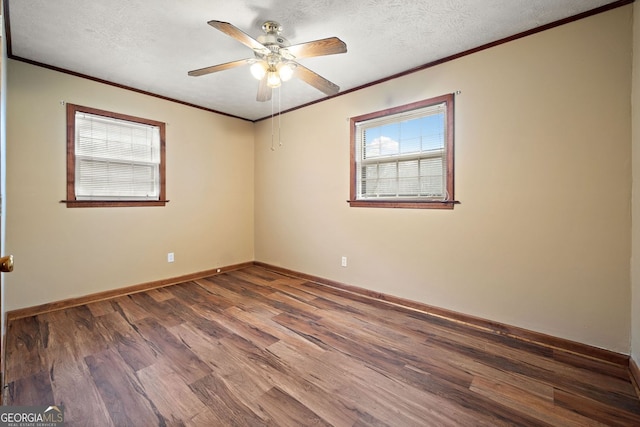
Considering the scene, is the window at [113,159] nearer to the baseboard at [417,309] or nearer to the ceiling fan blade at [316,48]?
the baseboard at [417,309]

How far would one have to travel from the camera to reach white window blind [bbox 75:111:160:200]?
3166 mm

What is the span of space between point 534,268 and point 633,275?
55cm

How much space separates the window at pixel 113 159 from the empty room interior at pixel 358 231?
→ 0.05 meters

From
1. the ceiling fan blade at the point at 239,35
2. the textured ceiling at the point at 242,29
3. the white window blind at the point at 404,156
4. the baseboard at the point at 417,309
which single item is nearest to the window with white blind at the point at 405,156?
the white window blind at the point at 404,156

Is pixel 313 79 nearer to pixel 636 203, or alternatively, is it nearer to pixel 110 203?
pixel 636 203

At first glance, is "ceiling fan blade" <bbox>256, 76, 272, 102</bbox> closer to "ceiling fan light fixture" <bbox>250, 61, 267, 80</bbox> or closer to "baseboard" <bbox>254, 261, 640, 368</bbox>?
"ceiling fan light fixture" <bbox>250, 61, 267, 80</bbox>

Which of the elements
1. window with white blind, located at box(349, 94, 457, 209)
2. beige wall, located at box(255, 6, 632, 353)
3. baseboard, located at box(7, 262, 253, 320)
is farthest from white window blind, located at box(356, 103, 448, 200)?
baseboard, located at box(7, 262, 253, 320)

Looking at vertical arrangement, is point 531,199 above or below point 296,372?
above

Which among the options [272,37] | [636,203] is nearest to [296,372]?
[272,37]

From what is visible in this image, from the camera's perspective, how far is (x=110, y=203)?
10.9 ft

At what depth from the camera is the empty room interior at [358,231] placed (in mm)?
1815

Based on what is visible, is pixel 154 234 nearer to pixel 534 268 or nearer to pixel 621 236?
pixel 534 268

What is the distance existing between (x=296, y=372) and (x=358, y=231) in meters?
1.87

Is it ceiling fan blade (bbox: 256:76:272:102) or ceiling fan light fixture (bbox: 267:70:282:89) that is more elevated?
ceiling fan blade (bbox: 256:76:272:102)
